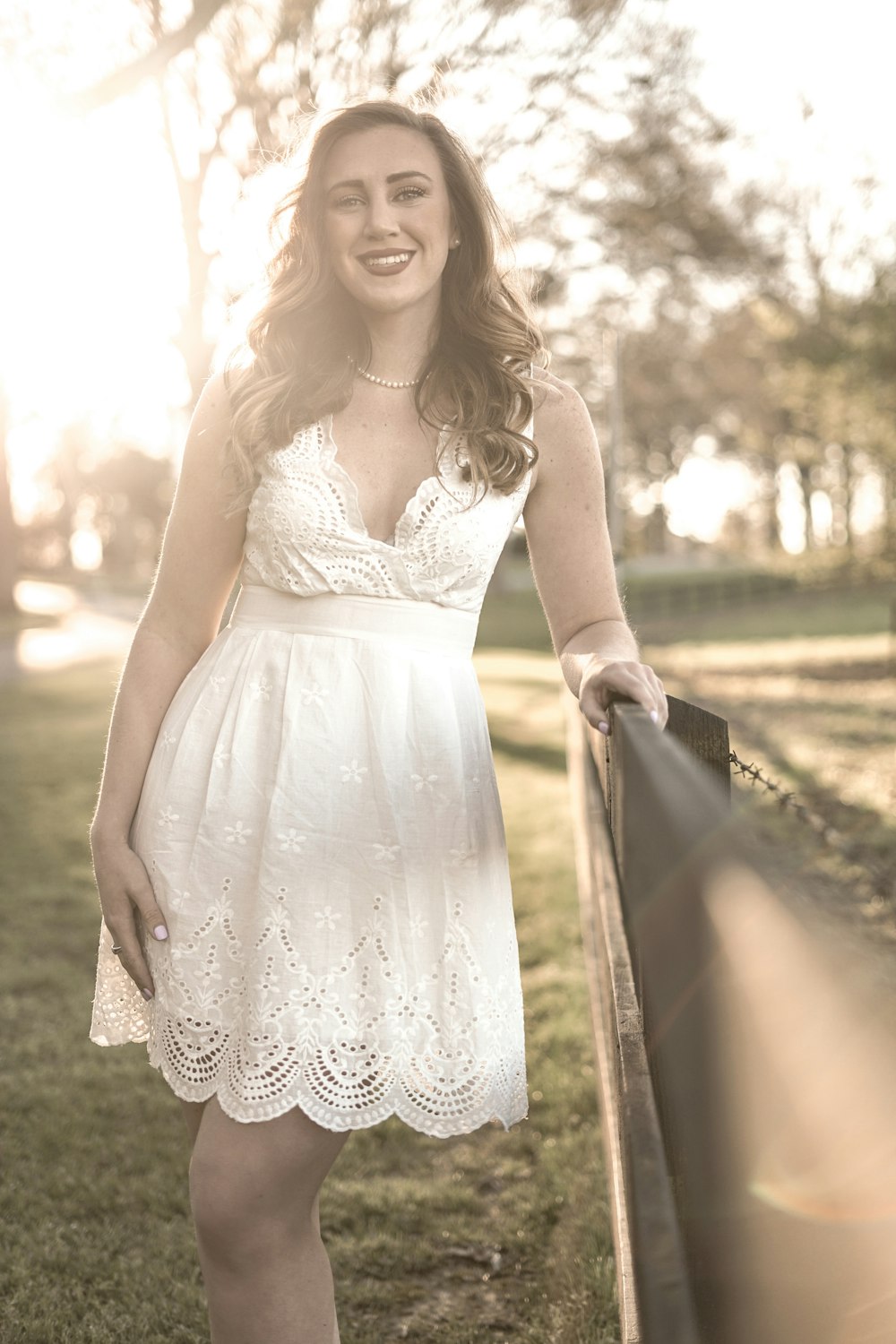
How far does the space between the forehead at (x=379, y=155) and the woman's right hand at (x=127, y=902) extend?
1.20 m

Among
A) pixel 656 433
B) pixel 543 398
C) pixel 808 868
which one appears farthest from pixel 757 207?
pixel 656 433

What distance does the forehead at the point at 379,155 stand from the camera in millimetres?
2295

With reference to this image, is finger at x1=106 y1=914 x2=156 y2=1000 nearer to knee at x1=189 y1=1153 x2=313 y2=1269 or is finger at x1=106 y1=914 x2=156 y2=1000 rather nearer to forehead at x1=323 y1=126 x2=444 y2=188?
knee at x1=189 y1=1153 x2=313 y2=1269

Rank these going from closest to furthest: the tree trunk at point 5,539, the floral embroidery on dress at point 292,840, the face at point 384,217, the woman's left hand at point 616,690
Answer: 1. the woman's left hand at point 616,690
2. the floral embroidery on dress at point 292,840
3. the face at point 384,217
4. the tree trunk at point 5,539

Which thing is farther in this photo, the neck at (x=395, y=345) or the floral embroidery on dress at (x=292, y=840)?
the neck at (x=395, y=345)

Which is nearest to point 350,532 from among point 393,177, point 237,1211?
point 393,177

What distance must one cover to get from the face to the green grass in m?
2.27

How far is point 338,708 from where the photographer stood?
2115mm

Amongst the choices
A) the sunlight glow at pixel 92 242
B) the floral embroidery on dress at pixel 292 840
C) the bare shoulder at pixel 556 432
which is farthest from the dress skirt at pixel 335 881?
the sunlight glow at pixel 92 242

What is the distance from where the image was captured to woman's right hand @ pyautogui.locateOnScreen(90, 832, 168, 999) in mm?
2141

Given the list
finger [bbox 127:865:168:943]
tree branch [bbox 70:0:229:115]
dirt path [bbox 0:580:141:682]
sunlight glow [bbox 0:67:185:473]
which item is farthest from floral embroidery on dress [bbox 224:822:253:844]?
dirt path [bbox 0:580:141:682]

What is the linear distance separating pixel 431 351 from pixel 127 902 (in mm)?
1082

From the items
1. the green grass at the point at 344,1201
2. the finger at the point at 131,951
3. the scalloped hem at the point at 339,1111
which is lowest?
the green grass at the point at 344,1201

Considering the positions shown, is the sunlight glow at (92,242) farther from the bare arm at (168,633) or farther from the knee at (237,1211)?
the knee at (237,1211)
